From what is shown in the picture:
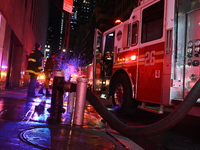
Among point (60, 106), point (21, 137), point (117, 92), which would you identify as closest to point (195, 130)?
point (117, 92)

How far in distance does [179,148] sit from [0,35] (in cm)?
849

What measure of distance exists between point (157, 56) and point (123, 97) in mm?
1751

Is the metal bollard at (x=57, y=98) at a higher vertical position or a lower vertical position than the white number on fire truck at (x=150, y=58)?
lower

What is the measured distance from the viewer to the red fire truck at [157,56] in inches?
177

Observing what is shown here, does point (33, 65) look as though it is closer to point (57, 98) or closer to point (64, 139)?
point (57, 98)

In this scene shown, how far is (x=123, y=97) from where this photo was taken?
6133mm

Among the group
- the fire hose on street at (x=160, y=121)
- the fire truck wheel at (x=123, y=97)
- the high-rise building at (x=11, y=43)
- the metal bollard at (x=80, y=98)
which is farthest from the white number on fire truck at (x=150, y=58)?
the high-rise building at (x=11, y=43)

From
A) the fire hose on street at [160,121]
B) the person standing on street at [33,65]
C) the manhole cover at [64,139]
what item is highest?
the person standing on street at [33,65]

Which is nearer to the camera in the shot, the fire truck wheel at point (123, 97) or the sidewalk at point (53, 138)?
the sidewalk at point (53, 138)

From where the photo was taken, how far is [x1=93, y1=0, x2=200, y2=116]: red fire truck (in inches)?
177

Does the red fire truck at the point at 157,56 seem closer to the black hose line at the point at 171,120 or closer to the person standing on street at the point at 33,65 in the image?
the black hose line at the point at 171,120

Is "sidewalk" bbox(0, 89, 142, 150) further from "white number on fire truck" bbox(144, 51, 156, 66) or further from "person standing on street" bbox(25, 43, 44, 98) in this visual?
"person standing on street" bbox(25, 43, 44, 98)

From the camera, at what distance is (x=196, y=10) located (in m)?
4.56

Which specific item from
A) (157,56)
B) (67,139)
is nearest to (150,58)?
(157,56)
